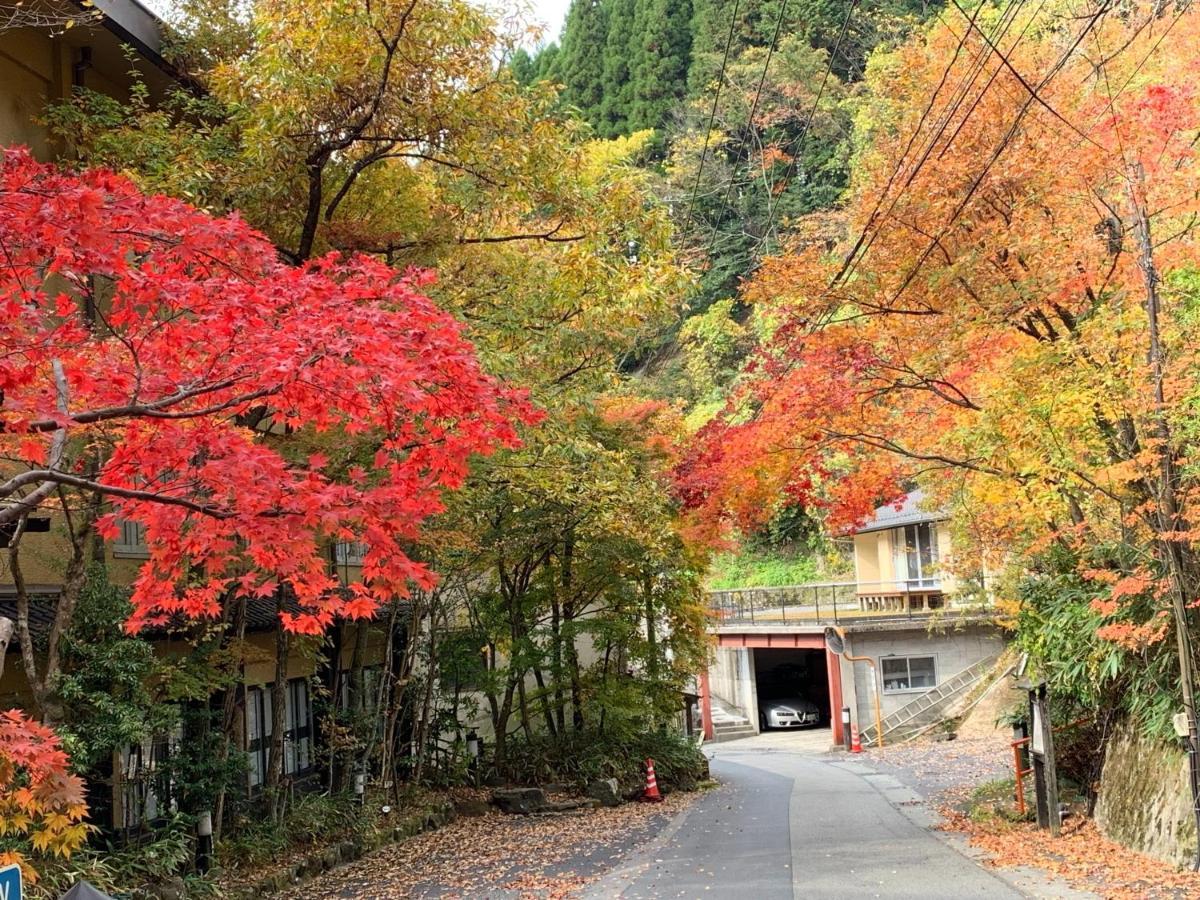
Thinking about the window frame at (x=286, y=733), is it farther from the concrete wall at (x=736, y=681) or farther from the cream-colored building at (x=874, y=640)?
the concrete wall at (x=736, y=681)

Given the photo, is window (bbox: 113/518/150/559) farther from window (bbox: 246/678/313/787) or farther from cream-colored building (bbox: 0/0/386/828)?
window (bbox: 246/678/313/787)

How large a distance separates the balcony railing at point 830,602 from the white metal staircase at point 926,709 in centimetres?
216

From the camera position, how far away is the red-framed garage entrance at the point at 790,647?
31.5 metres

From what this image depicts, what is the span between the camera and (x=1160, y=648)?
11359mm

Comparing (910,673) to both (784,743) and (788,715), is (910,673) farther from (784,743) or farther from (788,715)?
(788,715)

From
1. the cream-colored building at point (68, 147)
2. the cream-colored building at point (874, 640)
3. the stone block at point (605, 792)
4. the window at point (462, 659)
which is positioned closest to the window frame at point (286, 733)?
the cream-colored building at point (68, 147)

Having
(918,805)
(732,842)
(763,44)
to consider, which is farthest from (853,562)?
(732,842)

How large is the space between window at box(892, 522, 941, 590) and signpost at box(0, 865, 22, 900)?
1260 inches

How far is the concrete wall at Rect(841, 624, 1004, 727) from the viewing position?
31.4 metres

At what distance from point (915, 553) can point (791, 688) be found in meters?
9.22

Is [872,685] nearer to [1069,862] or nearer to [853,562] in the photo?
[853,562]

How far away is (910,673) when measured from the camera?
3178cm

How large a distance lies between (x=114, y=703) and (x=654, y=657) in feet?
44.2

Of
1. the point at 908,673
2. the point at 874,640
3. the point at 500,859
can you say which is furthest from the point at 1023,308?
the point at 908,673
